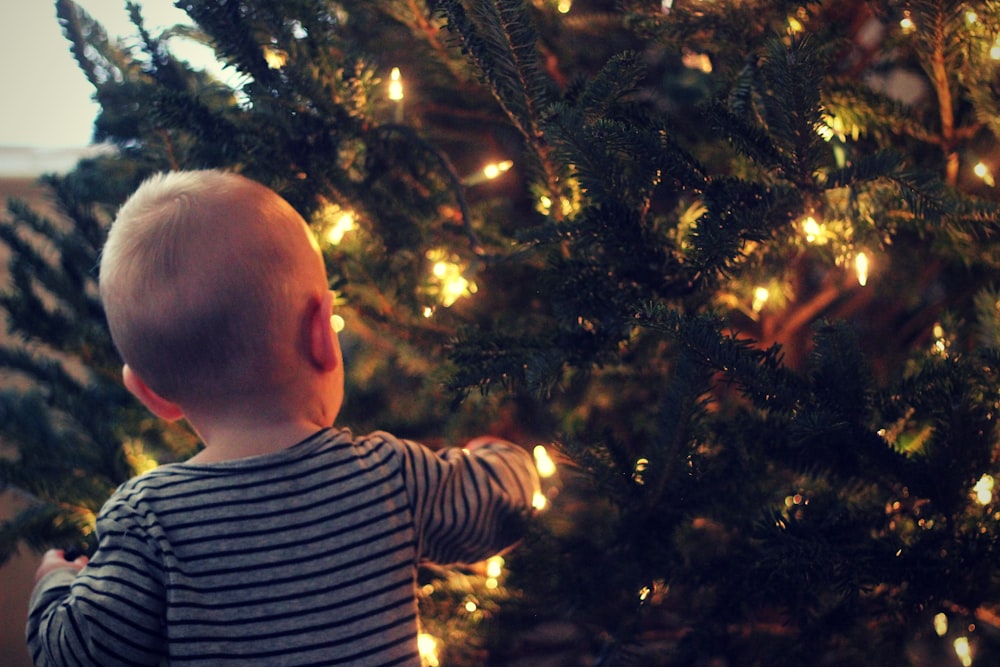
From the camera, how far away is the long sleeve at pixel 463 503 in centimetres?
76

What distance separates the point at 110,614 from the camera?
2.22ft

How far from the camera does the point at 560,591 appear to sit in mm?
719

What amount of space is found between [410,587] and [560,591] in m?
0.14

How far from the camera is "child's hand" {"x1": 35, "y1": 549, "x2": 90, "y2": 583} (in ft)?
2.57

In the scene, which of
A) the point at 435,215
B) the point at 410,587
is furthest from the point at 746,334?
the point at 410,587

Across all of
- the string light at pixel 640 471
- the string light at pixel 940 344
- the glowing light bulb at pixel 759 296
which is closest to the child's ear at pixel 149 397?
the string light at pixel 640 471

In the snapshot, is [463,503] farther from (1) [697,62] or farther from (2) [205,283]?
(1) [697,62]

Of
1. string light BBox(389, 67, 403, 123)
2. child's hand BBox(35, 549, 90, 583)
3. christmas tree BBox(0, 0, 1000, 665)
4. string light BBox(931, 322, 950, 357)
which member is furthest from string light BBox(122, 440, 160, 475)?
string light BBox(931, 322, 950, 357)

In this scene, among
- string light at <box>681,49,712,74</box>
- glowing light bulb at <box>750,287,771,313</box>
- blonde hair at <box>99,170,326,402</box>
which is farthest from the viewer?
string light at <box>681,49,712,74</box>

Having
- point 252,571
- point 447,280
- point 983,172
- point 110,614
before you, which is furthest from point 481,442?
point 983,172

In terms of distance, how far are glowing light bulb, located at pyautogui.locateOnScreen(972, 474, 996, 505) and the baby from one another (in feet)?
1.29

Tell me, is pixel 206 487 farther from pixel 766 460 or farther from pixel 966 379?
pixel 966 379

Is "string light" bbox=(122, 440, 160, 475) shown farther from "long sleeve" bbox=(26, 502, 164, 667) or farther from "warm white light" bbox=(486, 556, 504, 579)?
"warm white light" bbox=(486, 556, 504, 579)

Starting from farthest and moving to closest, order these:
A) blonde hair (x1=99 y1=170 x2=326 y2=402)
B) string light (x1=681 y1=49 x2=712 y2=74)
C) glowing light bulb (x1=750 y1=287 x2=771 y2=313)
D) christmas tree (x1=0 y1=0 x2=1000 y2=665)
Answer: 1. string light (x1=681 y1=49 x2=712 y2=74)
2. glowing light bulb (x1=750 y1=287 x2=771 y2=313)
3. blonde hair (x1=99 y1=170 x2=326 y2=402)
4. christmas tree (x1=0 y1=0 x2=1000 y2=665)
